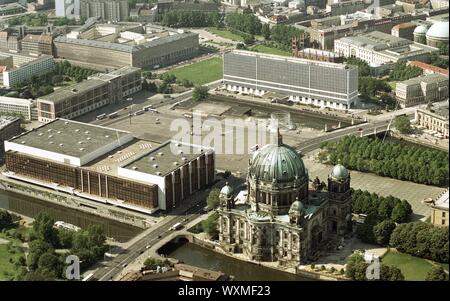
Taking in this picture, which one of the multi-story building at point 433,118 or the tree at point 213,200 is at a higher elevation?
the multi-story building at point 433,118

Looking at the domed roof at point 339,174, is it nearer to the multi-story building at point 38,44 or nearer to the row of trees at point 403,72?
the row of trees at point 403,72

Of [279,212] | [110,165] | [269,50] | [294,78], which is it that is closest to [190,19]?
[269,50]

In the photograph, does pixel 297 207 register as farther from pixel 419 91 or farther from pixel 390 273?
pixel 419 91

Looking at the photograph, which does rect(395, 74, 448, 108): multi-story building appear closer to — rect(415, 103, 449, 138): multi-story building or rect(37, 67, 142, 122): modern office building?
rect(415, 103, 449, 138): multi-story building

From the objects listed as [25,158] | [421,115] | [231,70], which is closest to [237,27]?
[231,70]

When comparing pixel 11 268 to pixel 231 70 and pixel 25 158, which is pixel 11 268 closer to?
pixel 25 158

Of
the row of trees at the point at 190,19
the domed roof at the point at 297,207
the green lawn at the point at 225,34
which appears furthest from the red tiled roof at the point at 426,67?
the domed roof at the point at 297,207

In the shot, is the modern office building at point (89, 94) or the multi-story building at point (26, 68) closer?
the modern office building at point (89, 94)
